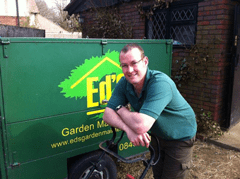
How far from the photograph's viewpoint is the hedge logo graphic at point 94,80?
276cm

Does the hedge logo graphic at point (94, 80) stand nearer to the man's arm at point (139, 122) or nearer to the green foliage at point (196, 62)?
the man's arm at point (139, 122)

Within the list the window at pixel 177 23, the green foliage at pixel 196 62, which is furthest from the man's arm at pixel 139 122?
the window at pixel 177 23

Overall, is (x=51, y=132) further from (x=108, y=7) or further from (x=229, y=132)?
(x=108, y=7)

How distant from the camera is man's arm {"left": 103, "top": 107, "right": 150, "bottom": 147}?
183cm

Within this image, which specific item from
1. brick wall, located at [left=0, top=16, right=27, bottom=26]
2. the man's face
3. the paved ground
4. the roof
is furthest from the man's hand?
brick wall, located at [left=0, top=16, right=27, bottom=26]

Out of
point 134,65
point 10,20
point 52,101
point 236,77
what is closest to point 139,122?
point 134,65

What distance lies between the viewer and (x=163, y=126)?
2061mm

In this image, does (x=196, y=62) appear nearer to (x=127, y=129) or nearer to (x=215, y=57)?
(x=215, y=57)

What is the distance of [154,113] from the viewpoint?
1766mm

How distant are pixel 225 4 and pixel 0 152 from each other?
470 centimetres

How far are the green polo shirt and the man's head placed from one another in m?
0.09

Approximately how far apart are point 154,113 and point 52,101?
1366 mm

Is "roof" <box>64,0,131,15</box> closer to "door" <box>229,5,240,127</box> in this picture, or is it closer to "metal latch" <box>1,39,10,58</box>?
"door" <box>229,5,240,127</box>

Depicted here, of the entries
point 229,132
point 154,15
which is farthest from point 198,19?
point 229,132
